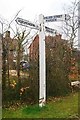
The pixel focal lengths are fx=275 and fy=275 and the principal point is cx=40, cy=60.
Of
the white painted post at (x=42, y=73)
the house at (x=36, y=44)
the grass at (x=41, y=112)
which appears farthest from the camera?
the house at (x=36, y=44)

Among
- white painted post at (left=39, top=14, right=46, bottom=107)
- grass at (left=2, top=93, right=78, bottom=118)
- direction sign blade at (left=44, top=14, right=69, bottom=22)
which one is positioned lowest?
grass at (left=2, top=93, right=78, bottom=118)

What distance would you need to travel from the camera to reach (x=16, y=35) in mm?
12562

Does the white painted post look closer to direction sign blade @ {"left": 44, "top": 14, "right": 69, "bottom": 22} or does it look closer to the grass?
direction sign blade @ {"left": 44, "top": 14, "right": 69, "bottom": 22}

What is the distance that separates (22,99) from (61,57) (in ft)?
13.0

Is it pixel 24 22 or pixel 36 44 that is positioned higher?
pixel 24 22

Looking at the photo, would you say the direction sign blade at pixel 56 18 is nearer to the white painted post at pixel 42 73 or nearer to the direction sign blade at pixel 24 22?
the white painted post at pixel 42 73

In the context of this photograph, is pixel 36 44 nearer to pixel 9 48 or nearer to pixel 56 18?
pixel 9 48

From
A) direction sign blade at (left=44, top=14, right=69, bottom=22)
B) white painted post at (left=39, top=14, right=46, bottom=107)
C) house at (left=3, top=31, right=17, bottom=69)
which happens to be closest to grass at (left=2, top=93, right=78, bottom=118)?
white painted post at (left=39, top=14, right=46, bottom=107)

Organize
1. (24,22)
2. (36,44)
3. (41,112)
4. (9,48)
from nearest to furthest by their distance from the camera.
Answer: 1. (41,112)
2. (24,22)
3. (9,48)
4. (36,44)

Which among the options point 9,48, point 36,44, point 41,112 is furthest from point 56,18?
point 36,44

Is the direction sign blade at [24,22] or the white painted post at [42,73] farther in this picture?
the white painted post at [42,73]

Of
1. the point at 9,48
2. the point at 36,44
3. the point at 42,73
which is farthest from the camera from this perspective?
the point at 36,44

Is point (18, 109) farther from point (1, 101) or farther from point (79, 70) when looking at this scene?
point (79, 70)

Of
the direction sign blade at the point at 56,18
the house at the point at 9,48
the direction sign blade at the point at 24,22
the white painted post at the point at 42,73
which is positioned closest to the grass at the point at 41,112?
the white painted post at the point at 42,73
